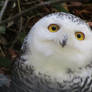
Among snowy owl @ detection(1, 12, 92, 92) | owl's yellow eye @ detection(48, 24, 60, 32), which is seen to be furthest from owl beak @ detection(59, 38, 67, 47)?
owl's yellow eye @ detection(48, 24, 60, 32)

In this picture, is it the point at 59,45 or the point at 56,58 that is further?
the point at 56,58

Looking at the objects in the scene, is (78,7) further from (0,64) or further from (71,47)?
(71,47)

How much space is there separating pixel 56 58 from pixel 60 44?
156 mm

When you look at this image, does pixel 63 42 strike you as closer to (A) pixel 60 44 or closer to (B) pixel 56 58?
(A) pixel 60 44

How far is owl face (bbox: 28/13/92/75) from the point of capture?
5.24ft

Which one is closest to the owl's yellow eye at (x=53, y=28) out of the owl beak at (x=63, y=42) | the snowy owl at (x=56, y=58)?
the snowy owl at (x=56, y=58)

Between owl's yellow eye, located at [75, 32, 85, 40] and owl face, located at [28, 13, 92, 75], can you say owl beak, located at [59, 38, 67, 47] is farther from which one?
owl's yellow eye, located at [75, 32, 85, 40]

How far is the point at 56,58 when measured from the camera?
1.71 m

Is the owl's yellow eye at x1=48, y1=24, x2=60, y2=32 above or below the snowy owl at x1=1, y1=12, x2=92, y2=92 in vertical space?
above

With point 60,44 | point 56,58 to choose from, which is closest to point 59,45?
point 60,44

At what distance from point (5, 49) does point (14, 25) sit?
0.30 metres

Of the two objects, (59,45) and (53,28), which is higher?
(53,28)

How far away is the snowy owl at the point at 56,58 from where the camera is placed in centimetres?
162

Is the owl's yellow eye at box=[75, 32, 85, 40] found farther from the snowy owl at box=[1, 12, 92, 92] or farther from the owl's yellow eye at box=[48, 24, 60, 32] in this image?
the owl's yellow eye at box=[48, 24, 60, 32]
